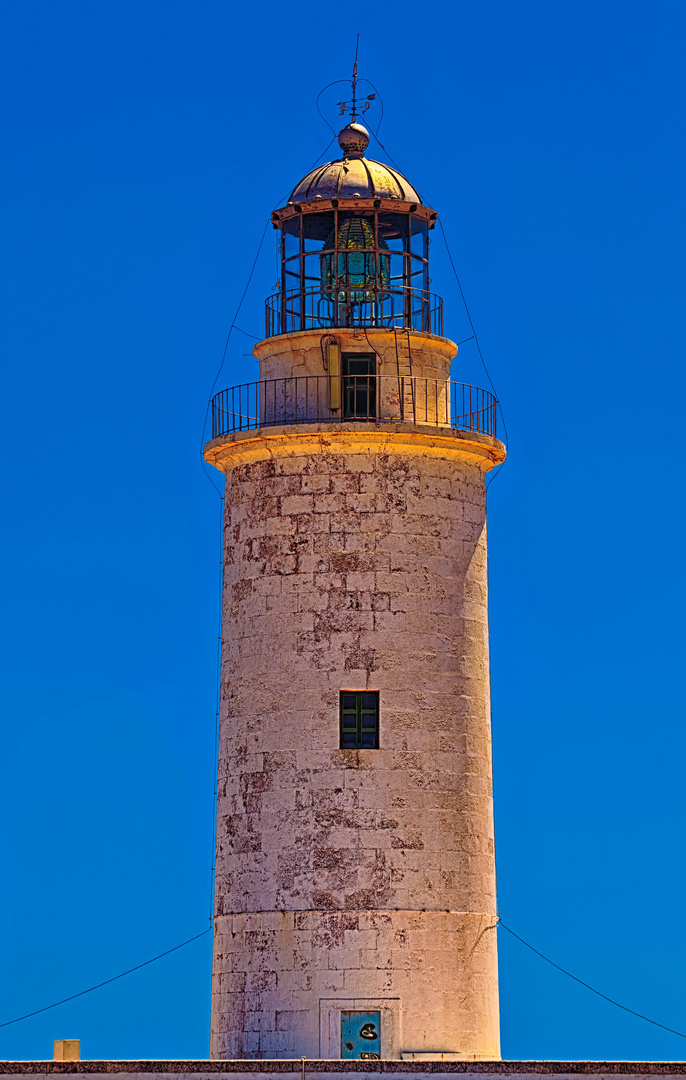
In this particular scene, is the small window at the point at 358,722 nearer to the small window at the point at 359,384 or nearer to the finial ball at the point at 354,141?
the small window at the point at 359,384

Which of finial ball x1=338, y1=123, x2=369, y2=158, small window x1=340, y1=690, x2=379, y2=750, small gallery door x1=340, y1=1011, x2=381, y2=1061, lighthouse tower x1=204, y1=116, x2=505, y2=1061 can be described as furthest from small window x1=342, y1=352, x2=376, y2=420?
small gallery door x1=340, y1=1011, x2=381, y2=1061

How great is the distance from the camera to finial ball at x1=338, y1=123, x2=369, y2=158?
1662 inches

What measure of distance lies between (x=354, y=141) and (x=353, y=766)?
463 inches

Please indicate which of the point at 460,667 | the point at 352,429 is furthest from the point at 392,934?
the point at 352,429

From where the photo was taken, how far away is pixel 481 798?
129 feet

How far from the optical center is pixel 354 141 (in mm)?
42219

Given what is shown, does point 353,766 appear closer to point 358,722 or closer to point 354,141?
point 358,722

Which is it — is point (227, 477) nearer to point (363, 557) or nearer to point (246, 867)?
point (363, 557)

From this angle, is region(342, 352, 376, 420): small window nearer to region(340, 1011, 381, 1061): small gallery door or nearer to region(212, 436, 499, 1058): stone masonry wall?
region(212, 436, 499, 1058): stone masonry wall

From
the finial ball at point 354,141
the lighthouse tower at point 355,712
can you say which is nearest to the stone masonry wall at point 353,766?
the lighthouse tower at point 355,712

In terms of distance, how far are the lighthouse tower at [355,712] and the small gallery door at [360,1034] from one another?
0.04 meters

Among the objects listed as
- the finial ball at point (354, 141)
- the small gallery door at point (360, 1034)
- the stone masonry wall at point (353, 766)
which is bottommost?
the small gallery door at point (360, 1034)

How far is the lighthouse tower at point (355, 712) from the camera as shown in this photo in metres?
37.8

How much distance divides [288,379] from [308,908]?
367 inches
